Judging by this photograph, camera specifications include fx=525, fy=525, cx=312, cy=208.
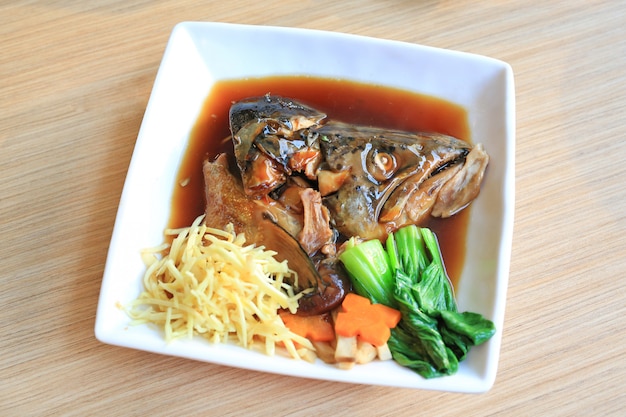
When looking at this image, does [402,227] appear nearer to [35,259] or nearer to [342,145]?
[342,145]

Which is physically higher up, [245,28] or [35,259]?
[245,28]

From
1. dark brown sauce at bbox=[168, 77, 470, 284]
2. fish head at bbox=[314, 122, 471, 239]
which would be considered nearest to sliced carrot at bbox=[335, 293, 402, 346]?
fish head at bbox=[314, 122, 471, 239]

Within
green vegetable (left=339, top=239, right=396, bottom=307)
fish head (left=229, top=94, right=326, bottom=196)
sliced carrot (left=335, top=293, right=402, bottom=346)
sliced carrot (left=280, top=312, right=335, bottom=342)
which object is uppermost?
fish head (left=229, top=94, right=326, bottom=196)

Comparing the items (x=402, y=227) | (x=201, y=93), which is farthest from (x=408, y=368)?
(x=201, y=93)

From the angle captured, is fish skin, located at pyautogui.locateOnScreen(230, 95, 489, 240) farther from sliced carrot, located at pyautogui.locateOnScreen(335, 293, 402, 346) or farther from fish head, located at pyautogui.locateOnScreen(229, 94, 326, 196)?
sliced carrot, located at pyautogui.locateOnScreen(335, 293, 402, 346)

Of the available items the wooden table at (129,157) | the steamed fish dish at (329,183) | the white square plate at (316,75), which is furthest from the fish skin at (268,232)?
the wooden table at (129,157)

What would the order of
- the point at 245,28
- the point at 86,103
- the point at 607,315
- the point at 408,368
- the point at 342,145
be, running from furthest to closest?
the point at 86,103, the point at 245,28, the point at 342,145, the point at 607,315, the point at 408,368

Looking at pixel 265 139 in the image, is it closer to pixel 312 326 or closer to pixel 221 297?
pixel 221 297
